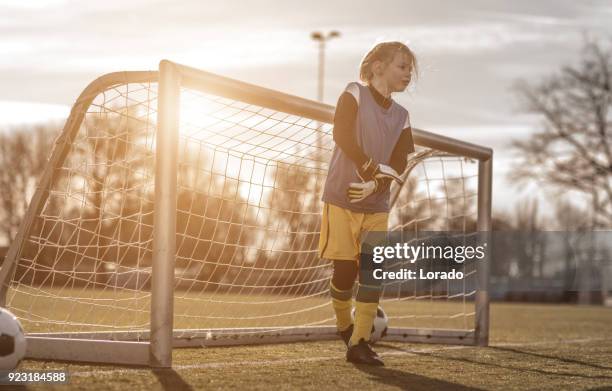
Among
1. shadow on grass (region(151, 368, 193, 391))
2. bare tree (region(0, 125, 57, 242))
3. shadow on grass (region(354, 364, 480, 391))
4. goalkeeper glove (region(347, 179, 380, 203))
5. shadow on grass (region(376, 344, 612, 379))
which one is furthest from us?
bare tree (region(0, 125, 57, 242))

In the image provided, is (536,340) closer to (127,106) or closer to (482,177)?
(482,177)

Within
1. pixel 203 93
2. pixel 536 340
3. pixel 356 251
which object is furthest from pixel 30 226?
pixel 536 340

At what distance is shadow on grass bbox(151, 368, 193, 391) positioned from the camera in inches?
119

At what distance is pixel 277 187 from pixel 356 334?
1.86 m

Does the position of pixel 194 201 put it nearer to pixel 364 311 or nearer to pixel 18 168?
pixel 364 311

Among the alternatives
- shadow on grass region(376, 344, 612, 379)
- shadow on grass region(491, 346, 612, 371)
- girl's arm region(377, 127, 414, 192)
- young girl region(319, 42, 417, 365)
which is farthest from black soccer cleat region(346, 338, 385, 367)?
shadow on grass region(491, 346, 612, 371)

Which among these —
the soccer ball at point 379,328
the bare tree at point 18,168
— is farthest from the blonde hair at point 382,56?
the bare tree at point 18,168

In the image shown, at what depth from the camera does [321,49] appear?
2464 cm

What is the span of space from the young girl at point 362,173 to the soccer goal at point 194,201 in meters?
0.51

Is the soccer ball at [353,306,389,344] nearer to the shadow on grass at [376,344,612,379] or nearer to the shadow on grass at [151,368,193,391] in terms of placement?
the shadow on grass at [376,344,612,379]

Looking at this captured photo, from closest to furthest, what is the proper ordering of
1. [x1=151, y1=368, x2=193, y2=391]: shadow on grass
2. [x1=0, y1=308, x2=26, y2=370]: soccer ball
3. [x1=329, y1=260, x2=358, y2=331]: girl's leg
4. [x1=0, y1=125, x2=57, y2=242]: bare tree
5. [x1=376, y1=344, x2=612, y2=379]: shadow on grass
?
1. [x1=151, y1=368, x2=193, y2=391]: shadow on grass
2. [x1=0, y1=308, x2=26, y2=370]: soccer ball
3. [x1=376, y1=344, x2=612, y2=379]: shadow on grass
4. [x1=329, y1=260, x2=358, y2=331]: girl's leg
5. [x1=0, y1=125, x2=57, y2=242]: bare tree

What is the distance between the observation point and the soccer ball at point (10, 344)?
320 centimetres

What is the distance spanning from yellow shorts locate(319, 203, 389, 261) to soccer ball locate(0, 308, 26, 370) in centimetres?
150

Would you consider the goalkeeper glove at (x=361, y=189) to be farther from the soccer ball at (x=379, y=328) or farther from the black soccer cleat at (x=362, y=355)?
the soccer ball at (x=379, y=328)
